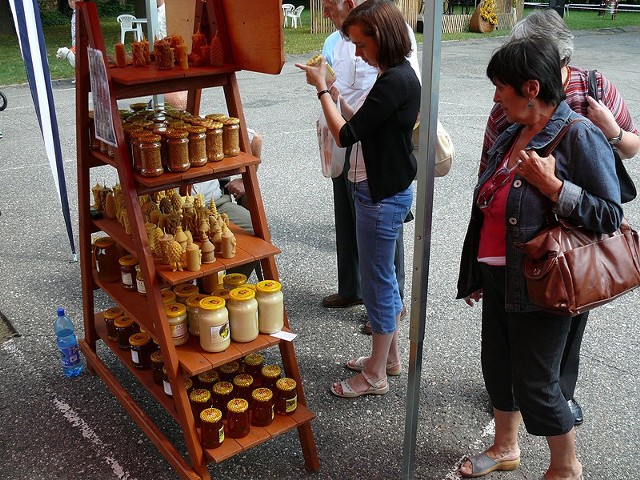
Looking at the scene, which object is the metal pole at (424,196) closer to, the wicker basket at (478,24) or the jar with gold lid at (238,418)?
the jar with gold lid at (238,418)

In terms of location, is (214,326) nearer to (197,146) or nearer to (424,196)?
(197,146)

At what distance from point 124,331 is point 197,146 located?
1.13 meters

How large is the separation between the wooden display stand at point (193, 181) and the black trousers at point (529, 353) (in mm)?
831

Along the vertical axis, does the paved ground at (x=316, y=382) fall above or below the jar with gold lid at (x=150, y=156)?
below

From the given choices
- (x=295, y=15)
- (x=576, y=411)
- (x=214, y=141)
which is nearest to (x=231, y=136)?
(x=214, y=141)

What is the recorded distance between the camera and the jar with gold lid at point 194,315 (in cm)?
251

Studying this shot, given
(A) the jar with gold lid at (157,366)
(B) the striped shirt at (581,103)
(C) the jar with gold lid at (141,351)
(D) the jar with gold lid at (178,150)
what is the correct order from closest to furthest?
(D) the jar with gold lid at (178,150), (B) the striped shirt at (581,103), (A) the jar with gold lid at (157,366), (C) the jar with gold lid at (141,351)

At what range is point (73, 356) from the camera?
3.33m

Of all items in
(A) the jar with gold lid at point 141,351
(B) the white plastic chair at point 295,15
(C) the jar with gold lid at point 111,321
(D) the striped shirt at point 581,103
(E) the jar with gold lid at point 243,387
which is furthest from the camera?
(B) the white plastic chair at point 295,15

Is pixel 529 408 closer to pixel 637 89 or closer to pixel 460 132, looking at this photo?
pixel 460 132

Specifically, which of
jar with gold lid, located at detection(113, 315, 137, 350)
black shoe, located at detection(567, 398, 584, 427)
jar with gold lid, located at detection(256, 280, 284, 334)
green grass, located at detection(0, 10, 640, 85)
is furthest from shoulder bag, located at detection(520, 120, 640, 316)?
green grass, located at detection(0, 10, 640, 85)

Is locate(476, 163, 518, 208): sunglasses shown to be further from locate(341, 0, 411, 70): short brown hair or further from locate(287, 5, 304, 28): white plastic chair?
locate(287, 5, 304, 28): white plastic chair

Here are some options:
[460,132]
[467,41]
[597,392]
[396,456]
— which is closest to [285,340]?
[396,456]

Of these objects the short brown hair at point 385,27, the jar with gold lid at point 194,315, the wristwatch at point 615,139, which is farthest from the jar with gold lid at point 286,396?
the wristwatch at point 615,139
